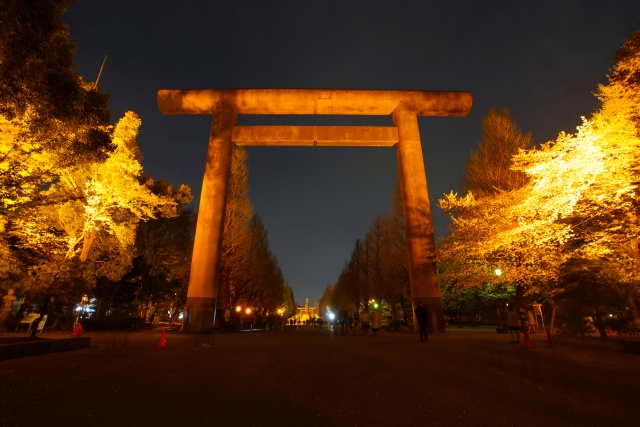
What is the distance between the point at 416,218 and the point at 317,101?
768 cm

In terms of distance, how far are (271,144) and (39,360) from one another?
13.5m

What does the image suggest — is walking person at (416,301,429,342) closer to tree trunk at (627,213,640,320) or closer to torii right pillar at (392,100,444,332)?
torii right pillar at (392,100,444,332)

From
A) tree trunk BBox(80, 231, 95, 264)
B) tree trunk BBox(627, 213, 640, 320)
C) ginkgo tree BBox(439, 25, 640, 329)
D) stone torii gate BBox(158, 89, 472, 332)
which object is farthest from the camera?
tree trunk BBox(80, 231, 95, 264)

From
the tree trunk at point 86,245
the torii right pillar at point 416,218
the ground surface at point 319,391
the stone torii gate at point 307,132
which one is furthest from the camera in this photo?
the tree trunk at point 86,245

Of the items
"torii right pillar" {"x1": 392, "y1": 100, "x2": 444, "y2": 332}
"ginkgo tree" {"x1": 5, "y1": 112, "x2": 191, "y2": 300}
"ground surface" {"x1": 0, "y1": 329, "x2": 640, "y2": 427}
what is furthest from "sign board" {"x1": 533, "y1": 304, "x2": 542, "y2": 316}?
"ginkgo tree" {"x1": 5, "y1": 112, "x2": 191, "y2": 300}

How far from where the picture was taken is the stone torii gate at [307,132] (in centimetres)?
1603

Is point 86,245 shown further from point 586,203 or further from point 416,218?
point 586,203

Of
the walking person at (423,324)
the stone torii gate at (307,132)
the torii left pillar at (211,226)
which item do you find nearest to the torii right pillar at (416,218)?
the stone torii gate at (307,132)

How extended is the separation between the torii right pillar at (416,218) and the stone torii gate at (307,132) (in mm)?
45

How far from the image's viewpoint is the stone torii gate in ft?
52.6

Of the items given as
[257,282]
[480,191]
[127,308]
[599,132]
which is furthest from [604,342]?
[127,308]

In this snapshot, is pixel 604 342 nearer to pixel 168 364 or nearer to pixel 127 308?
pixel 168 364

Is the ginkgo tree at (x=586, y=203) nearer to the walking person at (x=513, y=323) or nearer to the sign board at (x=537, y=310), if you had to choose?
the walking person at (x=513, y=323)

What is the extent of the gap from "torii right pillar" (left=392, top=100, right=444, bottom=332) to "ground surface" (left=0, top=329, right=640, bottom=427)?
26.5 feet
